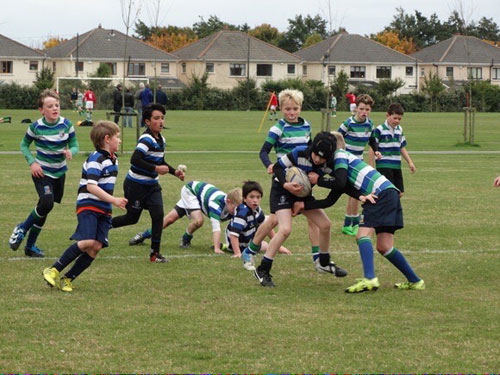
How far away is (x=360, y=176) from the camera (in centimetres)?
855

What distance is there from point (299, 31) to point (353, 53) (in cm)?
3185

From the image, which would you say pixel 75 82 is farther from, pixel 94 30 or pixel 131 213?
pixel 131 213

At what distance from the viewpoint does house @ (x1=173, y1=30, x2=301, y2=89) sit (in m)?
102

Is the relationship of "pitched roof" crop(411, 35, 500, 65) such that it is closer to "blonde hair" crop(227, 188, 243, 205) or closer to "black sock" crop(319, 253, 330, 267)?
"blonde hair" crop(227, 188, 243, 205)

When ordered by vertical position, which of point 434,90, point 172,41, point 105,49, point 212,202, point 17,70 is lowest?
point 212,202

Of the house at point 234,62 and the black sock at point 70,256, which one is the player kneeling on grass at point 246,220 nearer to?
the black sock at point 70,256

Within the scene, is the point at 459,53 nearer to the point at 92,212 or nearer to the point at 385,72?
the point at 385,72

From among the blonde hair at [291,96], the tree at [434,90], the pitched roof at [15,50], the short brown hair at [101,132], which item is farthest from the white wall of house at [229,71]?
the short brown hair at [101,132]

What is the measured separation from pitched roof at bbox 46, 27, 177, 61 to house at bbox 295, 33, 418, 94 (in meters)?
16.7

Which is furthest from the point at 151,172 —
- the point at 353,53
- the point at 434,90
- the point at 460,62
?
the point at 460,62

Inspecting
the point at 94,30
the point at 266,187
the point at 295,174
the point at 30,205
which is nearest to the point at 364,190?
the point at 295,174

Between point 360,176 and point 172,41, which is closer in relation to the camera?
point 360,176

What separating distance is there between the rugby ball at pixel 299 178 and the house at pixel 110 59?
9062cm

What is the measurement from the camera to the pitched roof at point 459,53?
110750 mm
